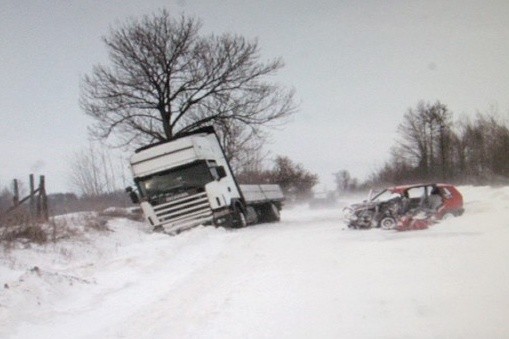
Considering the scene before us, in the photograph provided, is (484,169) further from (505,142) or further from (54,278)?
(54,278)

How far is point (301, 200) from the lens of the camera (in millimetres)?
57094

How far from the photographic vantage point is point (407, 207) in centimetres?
1493

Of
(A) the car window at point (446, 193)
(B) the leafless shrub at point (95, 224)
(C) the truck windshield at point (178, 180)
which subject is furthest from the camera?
(C) the truck windshield at point (178, 180)

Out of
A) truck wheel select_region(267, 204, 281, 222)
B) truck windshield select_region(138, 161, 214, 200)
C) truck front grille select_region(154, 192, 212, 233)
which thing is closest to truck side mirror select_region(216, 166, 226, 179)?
truck windshield select_region(138, 161, 214, 200)

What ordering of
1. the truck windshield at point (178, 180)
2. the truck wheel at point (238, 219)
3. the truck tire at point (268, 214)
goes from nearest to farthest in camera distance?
the truck windshield at point (178, 180) → the truck wheel at point (238, 219) → the truck tire at point (268, 214)

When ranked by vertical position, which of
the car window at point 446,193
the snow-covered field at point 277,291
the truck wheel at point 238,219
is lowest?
the snow-covered field at point 277,291

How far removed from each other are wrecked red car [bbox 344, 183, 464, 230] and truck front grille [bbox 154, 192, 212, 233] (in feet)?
16.4

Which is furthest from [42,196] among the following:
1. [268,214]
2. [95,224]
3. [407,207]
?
[407,207]

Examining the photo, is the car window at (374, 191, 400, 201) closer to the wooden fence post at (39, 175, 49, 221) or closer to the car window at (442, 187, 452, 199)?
the car window at (442, 187, 452, 199)

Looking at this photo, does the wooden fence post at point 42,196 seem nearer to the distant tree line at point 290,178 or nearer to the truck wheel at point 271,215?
the truck wheel at point 271,215

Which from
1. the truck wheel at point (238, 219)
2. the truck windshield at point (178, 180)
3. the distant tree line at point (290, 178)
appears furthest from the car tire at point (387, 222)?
the distant tree line at point (290, 178)

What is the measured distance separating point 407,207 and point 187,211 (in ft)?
24.2

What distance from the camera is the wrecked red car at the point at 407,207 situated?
14.6 metres

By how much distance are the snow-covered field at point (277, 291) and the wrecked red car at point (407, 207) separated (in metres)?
3.27
